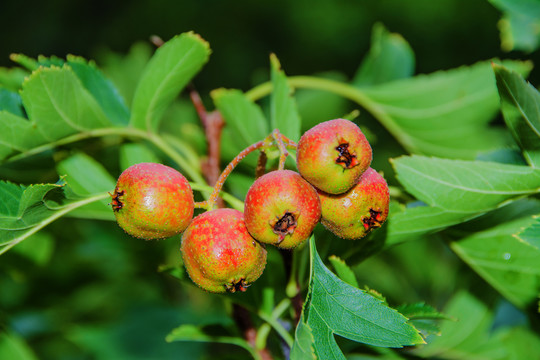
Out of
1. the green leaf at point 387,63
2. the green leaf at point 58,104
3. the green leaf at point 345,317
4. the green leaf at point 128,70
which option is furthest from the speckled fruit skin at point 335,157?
the green leaf at point 128,70

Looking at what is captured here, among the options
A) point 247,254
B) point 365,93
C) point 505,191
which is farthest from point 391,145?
point 247,254

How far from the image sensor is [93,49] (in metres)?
6.52

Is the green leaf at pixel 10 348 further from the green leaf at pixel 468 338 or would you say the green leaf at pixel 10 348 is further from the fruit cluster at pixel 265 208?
the green leaf at pixel 468 338

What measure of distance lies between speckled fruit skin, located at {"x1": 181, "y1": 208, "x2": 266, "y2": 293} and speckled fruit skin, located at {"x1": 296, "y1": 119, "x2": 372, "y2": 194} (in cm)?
18

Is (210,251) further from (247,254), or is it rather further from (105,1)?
(105,1)

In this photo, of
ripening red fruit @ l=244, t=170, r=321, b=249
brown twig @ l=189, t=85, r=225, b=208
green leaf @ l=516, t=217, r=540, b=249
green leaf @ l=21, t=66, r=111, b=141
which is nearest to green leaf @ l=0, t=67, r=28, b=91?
green leaf @ l=21, t=66, r=111, b=141

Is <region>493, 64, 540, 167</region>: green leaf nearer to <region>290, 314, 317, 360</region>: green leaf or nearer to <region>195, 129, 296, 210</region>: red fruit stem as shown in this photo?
<region>195, 129, 296, 210</region>: red fruit stem

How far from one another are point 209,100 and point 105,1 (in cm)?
444

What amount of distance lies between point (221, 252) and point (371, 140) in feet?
2.82

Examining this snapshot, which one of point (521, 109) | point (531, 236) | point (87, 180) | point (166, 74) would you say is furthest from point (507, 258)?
point (87, 180)

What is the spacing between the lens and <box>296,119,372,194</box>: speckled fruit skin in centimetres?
101

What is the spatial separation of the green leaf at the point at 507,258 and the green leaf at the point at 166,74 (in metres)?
0.90

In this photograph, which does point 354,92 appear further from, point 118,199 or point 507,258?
point 118,199

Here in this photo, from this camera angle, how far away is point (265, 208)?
39.6 inches
